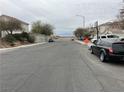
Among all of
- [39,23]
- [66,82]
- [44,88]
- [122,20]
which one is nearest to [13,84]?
[44,88]

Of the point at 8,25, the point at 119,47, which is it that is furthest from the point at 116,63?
the point at 8,25

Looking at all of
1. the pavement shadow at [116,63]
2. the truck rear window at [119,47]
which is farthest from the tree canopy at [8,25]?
the truck rear window at [119,47]

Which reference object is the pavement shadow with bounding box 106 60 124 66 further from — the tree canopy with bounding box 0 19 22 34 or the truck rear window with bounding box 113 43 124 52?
the tree canopy with bounding box 0 19 22 34

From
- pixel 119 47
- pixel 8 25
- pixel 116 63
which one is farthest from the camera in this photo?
pixel 8 25

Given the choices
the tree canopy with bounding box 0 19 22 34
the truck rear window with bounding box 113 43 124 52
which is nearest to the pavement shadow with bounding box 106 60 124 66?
the truck rear window with bounding box 113 43 124 52

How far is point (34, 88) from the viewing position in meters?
7.01

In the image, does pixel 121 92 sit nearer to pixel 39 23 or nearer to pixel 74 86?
pixel 74 86

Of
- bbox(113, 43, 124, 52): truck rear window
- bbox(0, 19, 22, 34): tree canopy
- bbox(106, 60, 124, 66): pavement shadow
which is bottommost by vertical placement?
bbox(106, 60, 124, 66): pavement shadow

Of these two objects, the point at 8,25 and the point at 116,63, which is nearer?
the point at 116,63

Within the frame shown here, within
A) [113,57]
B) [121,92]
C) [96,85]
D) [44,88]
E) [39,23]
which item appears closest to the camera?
[121,92]

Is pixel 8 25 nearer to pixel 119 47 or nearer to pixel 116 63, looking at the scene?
pixel 116 63

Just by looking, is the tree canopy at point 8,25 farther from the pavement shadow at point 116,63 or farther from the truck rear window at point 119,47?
the truck rear window at point 119,47

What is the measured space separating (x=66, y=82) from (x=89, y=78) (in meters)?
1.25

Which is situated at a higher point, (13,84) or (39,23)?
(39,23)
